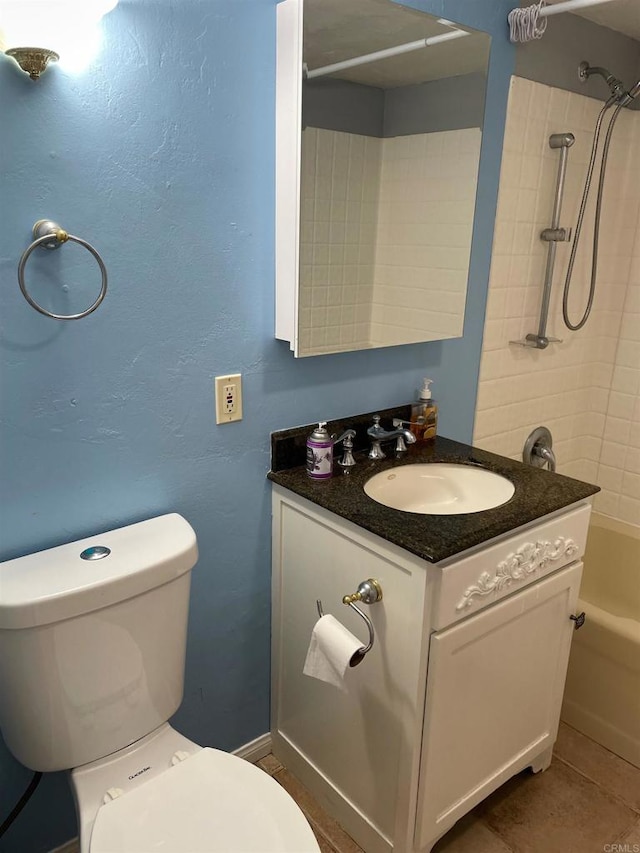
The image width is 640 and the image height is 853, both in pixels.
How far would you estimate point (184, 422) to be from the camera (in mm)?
1479

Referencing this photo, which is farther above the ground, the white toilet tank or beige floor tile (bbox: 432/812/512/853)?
the white toilet tank

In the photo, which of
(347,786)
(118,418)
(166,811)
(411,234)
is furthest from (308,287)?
(347,786)

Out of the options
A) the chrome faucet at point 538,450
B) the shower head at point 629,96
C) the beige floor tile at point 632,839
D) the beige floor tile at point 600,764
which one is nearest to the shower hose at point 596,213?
the shower head at point 629,96

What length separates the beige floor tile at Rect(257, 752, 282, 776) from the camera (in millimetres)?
1856

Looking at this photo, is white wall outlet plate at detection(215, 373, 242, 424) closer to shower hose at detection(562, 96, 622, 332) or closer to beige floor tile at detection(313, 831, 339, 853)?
beige floor tile at detection(313, 831, 339, 853)

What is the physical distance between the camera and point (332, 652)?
137 centimetres

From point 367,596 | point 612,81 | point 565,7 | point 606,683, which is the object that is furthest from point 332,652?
point 612,81

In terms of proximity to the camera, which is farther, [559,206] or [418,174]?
[559,206]

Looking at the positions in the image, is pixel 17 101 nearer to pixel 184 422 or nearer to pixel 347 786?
pixel 184 422

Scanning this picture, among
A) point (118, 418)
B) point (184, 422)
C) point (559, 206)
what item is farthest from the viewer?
point (559, 206)

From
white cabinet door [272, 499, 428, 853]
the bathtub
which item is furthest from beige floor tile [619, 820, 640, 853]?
white cabinet door [272, 499, 428, 853]

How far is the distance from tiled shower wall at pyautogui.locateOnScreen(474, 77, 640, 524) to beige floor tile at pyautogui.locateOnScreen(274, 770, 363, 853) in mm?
1187

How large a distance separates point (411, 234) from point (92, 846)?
1.54 m

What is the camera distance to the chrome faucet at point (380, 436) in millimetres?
1773
